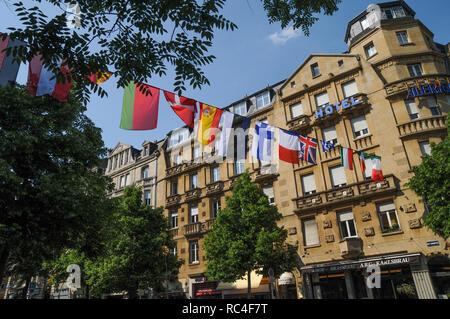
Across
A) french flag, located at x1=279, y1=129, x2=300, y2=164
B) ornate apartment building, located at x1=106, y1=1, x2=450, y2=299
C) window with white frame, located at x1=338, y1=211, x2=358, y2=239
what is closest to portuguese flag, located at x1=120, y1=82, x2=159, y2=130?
french flag, located at x1=279, y1=129, x2=300, y2=164

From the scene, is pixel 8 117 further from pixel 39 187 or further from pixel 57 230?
pixel 57 230

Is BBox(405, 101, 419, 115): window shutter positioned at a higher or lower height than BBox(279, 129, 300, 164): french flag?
higher

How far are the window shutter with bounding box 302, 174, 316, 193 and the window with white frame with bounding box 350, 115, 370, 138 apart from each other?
458cm

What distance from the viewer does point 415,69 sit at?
23375mm

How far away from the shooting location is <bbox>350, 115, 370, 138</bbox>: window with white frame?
23.0m

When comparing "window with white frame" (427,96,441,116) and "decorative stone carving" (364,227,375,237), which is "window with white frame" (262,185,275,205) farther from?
"window with white frame" (427,96,441,116)

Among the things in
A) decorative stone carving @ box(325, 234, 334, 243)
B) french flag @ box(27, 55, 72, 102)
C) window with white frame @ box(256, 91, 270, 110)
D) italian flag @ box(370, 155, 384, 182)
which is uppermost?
window with white frame @ box(256, 91, 270, 110)

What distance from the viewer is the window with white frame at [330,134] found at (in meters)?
24.1

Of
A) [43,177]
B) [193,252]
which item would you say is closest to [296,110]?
[193,252]

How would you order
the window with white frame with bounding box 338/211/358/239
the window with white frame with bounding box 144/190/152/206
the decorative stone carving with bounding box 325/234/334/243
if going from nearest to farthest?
the window with white frame with bounding box 338/211/358/239
the decorative stone carving with bounding box 325/234/334/243
the window with white frame with bounding box 144/190/152/206

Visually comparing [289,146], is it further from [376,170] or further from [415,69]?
[415,69]

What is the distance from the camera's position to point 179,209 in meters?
31.1

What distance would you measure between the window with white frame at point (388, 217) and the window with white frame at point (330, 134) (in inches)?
237
